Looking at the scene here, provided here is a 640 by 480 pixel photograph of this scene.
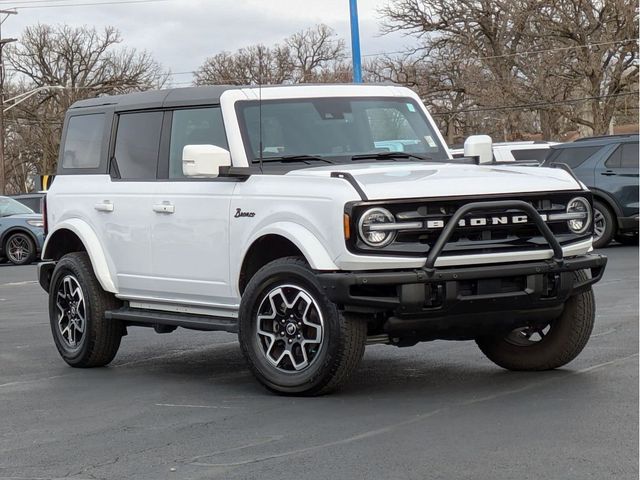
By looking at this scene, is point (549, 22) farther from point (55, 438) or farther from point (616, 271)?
point (55, 438)

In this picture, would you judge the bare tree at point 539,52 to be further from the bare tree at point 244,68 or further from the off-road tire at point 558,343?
the off-road tire at point 558,343

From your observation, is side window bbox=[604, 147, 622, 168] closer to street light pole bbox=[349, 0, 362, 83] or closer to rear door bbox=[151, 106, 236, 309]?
street light pole bbox=[349, 0, 362, 83]

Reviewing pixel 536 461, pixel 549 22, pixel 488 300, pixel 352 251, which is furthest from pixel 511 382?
pixel 549 22

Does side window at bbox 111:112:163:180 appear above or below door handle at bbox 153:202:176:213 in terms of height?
above

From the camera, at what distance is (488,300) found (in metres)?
7.38

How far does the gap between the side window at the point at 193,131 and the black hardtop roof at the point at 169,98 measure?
6 centimetres

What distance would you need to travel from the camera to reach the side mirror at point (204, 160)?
815cm

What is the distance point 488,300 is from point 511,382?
34.7 inches

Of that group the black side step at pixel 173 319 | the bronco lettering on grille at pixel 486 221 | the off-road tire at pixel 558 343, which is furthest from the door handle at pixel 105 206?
the bronco lettering on grille at pixel 486 221

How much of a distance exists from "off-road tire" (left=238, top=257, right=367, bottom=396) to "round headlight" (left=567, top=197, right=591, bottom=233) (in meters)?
1.47

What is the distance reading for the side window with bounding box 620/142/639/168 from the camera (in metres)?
21.9

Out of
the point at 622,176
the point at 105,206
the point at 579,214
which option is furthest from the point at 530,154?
the point at 579,214

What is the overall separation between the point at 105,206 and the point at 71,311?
36.6 inches

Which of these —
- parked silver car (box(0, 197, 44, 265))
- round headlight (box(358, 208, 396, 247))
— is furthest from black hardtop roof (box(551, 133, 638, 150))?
round headlight (box(358, 208, 396, 247))
